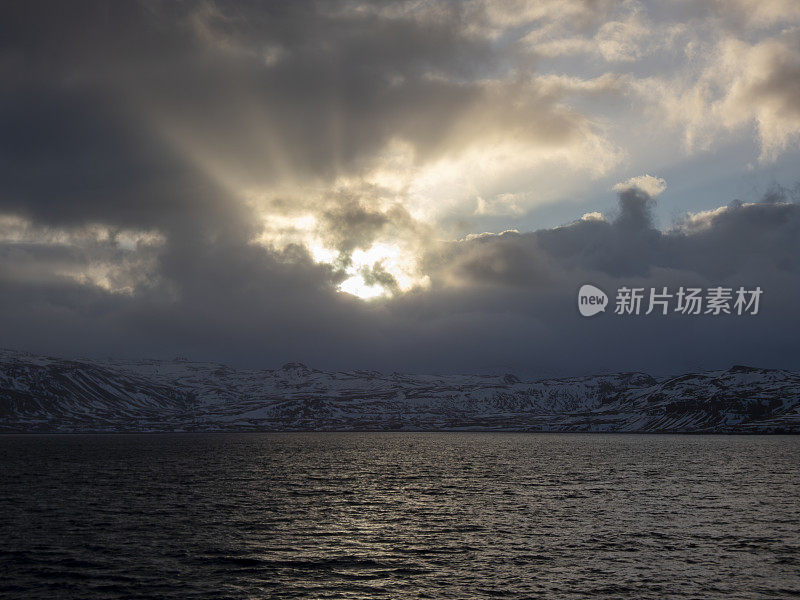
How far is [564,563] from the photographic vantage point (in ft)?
193

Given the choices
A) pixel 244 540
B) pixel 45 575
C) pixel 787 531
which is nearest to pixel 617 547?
pixel 787 531

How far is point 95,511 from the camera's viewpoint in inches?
3610

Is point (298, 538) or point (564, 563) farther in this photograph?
point (298, 538)

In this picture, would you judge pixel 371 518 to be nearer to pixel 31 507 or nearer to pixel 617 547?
pixel 617 547

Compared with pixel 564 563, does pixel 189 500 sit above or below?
below

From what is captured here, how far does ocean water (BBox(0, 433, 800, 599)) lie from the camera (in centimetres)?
5119

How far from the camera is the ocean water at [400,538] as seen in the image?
51188mm

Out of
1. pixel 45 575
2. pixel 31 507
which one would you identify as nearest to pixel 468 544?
pixel 45 575

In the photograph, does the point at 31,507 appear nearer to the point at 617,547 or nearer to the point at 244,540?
the point at 244,540

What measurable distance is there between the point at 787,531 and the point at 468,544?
37.9 meters

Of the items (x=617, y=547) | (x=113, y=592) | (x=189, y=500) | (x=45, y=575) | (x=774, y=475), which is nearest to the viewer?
(x=113, y=592)

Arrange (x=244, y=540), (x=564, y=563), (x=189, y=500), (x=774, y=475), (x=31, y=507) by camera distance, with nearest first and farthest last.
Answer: (x=564, y=563) → (x=244, y=540) → (x=31, y=507) → (x=189, y=500) → (x=774, y=475)

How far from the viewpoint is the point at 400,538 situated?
238 feet

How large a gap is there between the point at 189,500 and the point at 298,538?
134 feet
